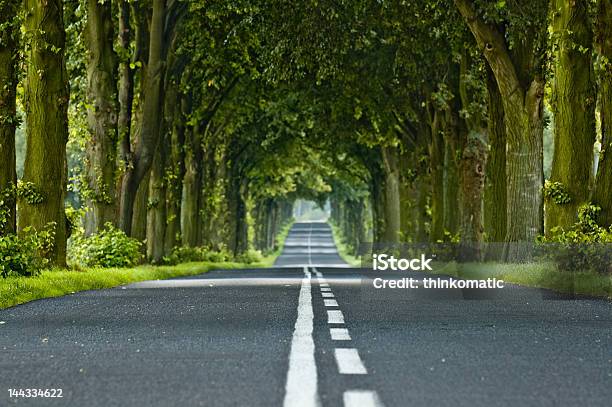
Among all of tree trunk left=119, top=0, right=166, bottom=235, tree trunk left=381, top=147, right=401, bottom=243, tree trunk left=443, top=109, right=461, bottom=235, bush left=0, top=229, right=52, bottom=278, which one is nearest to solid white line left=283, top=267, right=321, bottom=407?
bush left=0, top=229, right=52, bottom=278

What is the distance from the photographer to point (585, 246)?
Result: 65.1 ft

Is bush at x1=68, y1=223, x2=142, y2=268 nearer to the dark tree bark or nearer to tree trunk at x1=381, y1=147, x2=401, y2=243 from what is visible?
the dark tree bark

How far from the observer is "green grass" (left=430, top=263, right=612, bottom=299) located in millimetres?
18078

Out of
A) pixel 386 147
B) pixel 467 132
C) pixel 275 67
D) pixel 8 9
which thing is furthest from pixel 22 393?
pixel 386 147

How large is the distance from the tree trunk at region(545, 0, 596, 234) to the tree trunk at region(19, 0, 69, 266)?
9.41m

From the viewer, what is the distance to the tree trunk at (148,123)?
31281mm

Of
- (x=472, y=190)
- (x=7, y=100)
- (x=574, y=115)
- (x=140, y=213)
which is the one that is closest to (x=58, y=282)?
(x=7, y=100)

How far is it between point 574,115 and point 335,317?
1064 cm

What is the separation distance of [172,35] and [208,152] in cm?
2097

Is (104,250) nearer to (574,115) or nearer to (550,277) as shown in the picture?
(574,115)

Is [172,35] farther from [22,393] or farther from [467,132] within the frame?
[22,393]

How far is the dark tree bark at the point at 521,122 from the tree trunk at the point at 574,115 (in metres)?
3.20

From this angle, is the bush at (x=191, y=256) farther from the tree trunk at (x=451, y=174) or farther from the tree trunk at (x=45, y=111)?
the tree trunk at (x=45, y=111)

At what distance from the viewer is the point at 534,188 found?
1054 inches
